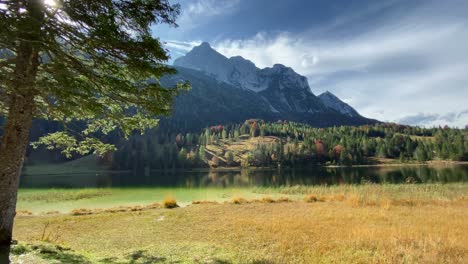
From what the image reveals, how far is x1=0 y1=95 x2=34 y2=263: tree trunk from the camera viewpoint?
8.48 m

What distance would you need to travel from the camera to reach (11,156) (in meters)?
8.57

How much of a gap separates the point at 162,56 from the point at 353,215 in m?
13.9

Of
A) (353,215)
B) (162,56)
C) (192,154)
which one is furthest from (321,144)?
(162,56)

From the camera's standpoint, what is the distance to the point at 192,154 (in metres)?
156

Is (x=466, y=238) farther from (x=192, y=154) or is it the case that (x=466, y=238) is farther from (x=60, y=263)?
(x=192, y=154)

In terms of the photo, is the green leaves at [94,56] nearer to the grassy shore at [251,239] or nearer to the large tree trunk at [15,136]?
the large tree trunk at [15,136]

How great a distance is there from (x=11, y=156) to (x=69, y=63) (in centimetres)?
323

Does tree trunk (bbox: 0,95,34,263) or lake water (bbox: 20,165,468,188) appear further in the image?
lake water (bbox: 20,165,468,188)

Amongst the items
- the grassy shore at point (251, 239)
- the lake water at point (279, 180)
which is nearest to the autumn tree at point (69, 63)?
the grassy shore at point (251, 239)

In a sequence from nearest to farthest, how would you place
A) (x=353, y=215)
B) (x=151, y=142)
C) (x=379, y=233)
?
(x=379, y=233)
(x=353, y=215)
(x=151, y=142)

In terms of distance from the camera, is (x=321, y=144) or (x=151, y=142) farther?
(x=151, y=142)

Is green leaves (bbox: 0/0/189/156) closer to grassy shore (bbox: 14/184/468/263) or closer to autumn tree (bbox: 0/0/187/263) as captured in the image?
autumn tree (bbox: 0/0/187/263)

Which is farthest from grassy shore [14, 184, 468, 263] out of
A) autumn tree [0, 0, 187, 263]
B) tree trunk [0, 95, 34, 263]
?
autumn tree [0, 0, 187, 263]

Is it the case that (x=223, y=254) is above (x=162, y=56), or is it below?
below
